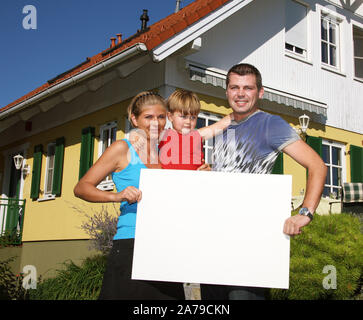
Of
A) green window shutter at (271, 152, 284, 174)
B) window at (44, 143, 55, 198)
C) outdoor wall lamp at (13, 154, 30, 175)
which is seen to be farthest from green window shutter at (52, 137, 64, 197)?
green window shutter at (271, 152, 284, 174)

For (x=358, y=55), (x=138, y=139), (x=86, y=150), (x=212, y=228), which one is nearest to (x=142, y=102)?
(x=138, y=139)

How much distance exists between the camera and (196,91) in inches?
308

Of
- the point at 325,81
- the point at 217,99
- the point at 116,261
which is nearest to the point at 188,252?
the point at 116,261

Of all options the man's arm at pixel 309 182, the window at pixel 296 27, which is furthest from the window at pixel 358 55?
the man's arm at pixel 309 182

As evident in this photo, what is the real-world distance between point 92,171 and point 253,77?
887mm

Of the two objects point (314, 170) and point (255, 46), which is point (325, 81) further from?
point (314, 170)

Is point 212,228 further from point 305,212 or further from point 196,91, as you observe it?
point 196,91

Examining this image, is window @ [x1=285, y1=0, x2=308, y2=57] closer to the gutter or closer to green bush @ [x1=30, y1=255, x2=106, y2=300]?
the gutter

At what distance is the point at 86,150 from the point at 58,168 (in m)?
1.14

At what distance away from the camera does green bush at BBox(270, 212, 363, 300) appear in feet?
16.4

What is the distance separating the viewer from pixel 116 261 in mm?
2004

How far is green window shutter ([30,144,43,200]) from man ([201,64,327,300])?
887 cm

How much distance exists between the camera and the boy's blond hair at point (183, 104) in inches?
93.8

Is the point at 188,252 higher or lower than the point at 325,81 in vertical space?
lower
